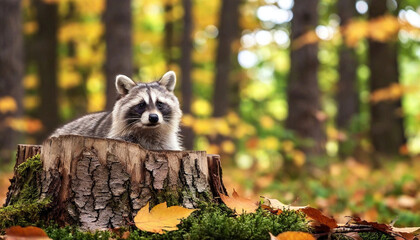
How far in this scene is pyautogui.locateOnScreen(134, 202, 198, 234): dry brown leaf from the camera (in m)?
3.36

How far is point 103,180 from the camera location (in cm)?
367

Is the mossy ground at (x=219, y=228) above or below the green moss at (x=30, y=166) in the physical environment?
below

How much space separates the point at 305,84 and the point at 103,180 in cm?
791

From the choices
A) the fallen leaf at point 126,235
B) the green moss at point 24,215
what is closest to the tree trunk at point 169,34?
the green moss at point 24,215

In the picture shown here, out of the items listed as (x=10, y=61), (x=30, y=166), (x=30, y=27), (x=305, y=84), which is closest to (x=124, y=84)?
(x=30, y=166)

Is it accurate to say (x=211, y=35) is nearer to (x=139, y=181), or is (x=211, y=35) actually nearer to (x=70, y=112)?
(x=70, y=112)

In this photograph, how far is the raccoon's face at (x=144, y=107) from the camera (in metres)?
5.32

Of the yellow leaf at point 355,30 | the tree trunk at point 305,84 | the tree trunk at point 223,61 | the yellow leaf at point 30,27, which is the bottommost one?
the tree trunk at point 305,84

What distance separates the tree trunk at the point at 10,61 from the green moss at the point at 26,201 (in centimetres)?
792

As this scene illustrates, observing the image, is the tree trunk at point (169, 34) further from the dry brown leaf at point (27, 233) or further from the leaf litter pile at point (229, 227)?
the dry brown leaf at point (27, 233)

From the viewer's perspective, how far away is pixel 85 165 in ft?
12.0

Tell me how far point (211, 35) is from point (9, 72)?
49.2 feet

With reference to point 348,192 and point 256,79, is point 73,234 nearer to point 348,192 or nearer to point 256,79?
point 348,192

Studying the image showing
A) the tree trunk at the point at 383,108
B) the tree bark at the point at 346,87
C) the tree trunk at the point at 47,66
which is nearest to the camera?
the tree trunk at the point at 383,108
